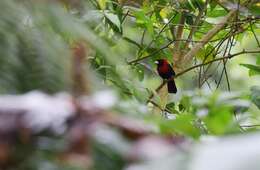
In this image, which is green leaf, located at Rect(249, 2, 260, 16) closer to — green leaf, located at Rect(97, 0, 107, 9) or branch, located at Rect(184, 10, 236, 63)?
branch, located at Rect(184, 10, 236, 63)

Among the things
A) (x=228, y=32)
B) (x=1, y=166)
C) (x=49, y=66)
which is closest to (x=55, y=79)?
(x=49, y=66)

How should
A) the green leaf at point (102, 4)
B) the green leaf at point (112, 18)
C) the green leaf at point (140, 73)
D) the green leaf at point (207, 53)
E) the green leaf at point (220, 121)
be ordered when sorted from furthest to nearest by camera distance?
the green leaf at point (207, 53), the green leaf at point (140, 73), the green leaf at point (102, 4), the green leaf at point (112, 18), the green leaf at point (220, 121)

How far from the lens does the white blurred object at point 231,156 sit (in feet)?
0.85

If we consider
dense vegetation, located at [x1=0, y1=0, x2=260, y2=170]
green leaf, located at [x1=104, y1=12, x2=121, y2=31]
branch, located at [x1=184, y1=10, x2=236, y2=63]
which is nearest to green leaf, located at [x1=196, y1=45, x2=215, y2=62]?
branch, located at [x1=184, y1=10, x2=236, y2=63]

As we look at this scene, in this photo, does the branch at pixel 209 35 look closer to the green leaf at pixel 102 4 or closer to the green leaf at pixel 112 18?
the green leaf at pixel 102 4

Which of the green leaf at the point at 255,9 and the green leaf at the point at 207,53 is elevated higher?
the green leaf at the point at 255,9

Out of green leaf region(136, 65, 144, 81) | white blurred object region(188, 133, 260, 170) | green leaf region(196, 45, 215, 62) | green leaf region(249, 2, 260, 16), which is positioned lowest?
green leaf region(136, 65, 144, 81)

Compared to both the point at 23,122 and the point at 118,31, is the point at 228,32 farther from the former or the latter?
the point at 23,122

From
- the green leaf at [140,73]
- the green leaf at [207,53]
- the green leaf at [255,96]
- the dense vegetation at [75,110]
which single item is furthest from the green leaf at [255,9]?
the dense vegetation at [75,110]

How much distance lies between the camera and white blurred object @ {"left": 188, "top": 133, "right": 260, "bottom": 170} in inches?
10.2

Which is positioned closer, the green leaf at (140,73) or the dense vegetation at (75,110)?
the dense vegetation at (75,110)

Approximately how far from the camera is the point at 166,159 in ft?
0.96

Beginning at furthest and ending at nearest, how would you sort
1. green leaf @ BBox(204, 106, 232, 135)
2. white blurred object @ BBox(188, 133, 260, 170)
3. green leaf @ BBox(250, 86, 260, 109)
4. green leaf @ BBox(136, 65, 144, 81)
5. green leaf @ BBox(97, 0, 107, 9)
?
green leaf @ BBox(136, 65, 144, 81) < green leaf @ BBox(97, 0, 107, 9) < green leaf @ BBox(250, 86, 260, 109) < green leaf @ BBox(204, 106, 232, 135) < white blurred object @ BBox(188, 133, 260, 170)

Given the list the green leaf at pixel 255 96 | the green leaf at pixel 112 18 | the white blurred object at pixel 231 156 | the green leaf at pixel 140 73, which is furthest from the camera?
the green leaf at pixel 140 73
